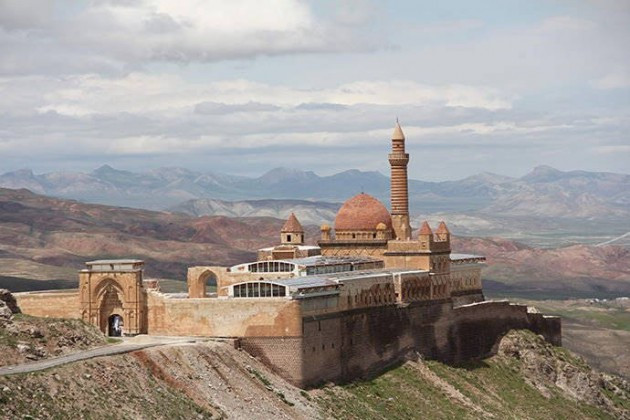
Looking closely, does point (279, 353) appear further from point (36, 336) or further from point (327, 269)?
point (36, 336)

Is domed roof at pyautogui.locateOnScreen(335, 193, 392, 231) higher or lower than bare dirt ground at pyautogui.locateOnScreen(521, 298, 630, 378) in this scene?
higher

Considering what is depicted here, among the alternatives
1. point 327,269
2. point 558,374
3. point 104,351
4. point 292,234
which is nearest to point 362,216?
point 292,234

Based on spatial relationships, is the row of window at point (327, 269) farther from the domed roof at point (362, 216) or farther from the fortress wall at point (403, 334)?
the domed roof at point (362, 216)

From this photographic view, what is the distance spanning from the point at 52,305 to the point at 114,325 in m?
3.65

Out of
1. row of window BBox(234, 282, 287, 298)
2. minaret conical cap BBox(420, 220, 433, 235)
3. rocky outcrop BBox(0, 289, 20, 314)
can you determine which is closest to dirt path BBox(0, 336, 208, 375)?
row of window BBox(234, 282, 287, 298)

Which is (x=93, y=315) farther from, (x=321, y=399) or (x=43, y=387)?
(x=43, y=387)

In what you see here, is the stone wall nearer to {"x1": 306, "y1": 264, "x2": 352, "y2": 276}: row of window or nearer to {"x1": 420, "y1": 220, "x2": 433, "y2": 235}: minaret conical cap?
{"x1": 306, "y1": 264, "x2": 352, "y2": 276}: row of window

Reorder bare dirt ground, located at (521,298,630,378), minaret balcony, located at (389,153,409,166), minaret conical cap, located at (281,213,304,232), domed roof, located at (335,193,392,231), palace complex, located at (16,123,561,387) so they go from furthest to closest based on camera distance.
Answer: bare dirt ground, located at (521,298,630,378)
minaret balcony, located at (389,153,409,166)
minaret conical cap, located at (281,213,304,232)
domed roof, located at (335,193,392,231)
palace complex, located at (16,123,561,387)

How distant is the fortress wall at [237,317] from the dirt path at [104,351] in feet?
3.58

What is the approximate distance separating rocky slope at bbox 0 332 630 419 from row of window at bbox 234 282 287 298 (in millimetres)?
4056

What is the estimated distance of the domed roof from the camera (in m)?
100

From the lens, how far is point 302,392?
74.4 meters

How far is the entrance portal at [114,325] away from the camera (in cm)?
7994

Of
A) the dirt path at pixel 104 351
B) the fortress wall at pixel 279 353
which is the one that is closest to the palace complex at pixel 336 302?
the fortress wall at pixel 279 353
